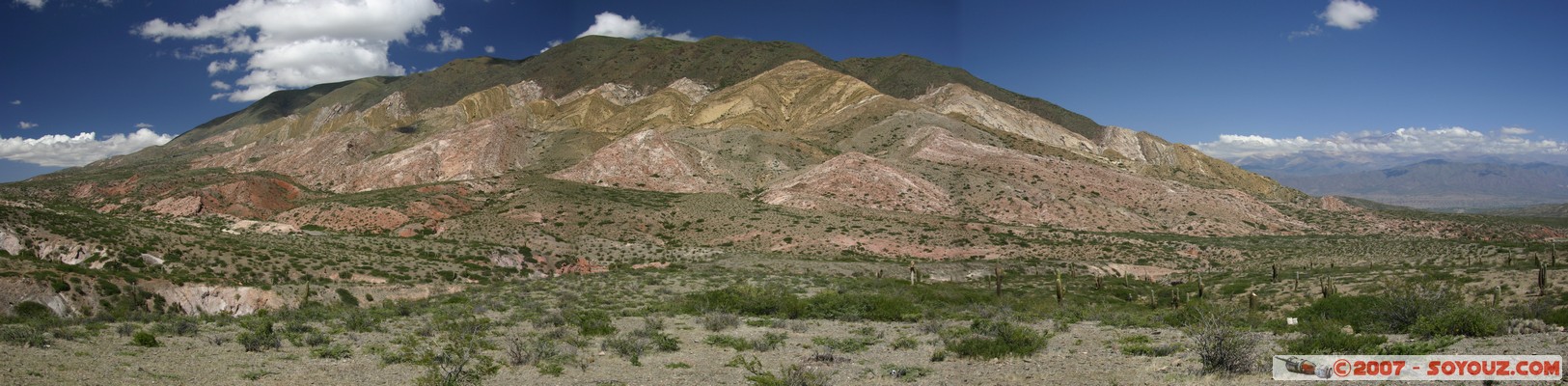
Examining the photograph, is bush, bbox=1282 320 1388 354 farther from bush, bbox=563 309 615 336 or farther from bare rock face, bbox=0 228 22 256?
bare rock face, bbox=0 228 22 256

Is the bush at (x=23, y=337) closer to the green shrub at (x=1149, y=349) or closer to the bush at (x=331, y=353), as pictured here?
the bush at (x=331, y=353)

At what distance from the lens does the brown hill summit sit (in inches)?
2862

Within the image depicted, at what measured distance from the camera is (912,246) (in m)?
57.6

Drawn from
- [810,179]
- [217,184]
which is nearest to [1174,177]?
[810,179]

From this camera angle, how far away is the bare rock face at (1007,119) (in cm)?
11200

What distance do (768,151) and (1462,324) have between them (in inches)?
3061

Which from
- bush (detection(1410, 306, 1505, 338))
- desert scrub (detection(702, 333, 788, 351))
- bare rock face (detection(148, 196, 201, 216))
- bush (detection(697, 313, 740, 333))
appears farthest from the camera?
bare rock face (detection(148, 196, 201, 216))

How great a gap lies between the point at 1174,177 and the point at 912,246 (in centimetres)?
4379

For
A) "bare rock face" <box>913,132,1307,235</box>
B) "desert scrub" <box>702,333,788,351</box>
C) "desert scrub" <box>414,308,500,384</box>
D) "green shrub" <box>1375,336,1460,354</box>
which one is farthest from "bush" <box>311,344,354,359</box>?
"bare rock face" <box>913,132,1307,235</box>

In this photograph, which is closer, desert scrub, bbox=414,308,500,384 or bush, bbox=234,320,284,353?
desert scrub, bbox=414,308,500,384

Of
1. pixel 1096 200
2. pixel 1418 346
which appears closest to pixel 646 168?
pixel 1096 200

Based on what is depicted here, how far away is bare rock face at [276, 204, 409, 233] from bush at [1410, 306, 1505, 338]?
60406mm

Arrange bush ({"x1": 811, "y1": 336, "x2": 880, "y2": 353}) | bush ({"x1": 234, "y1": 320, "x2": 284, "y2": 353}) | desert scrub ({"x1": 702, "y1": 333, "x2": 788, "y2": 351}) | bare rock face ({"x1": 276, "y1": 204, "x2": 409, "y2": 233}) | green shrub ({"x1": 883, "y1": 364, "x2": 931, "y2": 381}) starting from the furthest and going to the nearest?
bare rock face ({"x1": 276, "y1": 204, "x2": 409, "y2": 233}) < desert scrub ({"x1": 702, "y1": 333, "x2": 788, "y2": 351}) < bush ({"x1": 811, "y1": 336, "x2": 880, "y2": 353}) < bush ({"x1": 234, "y1": 320, "x2": 284, "y2": 353}) < green shrub ({"x1": 883, "y1": 364, "x2": 931, "y2": 381})

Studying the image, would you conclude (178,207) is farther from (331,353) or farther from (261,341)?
(331,353)
